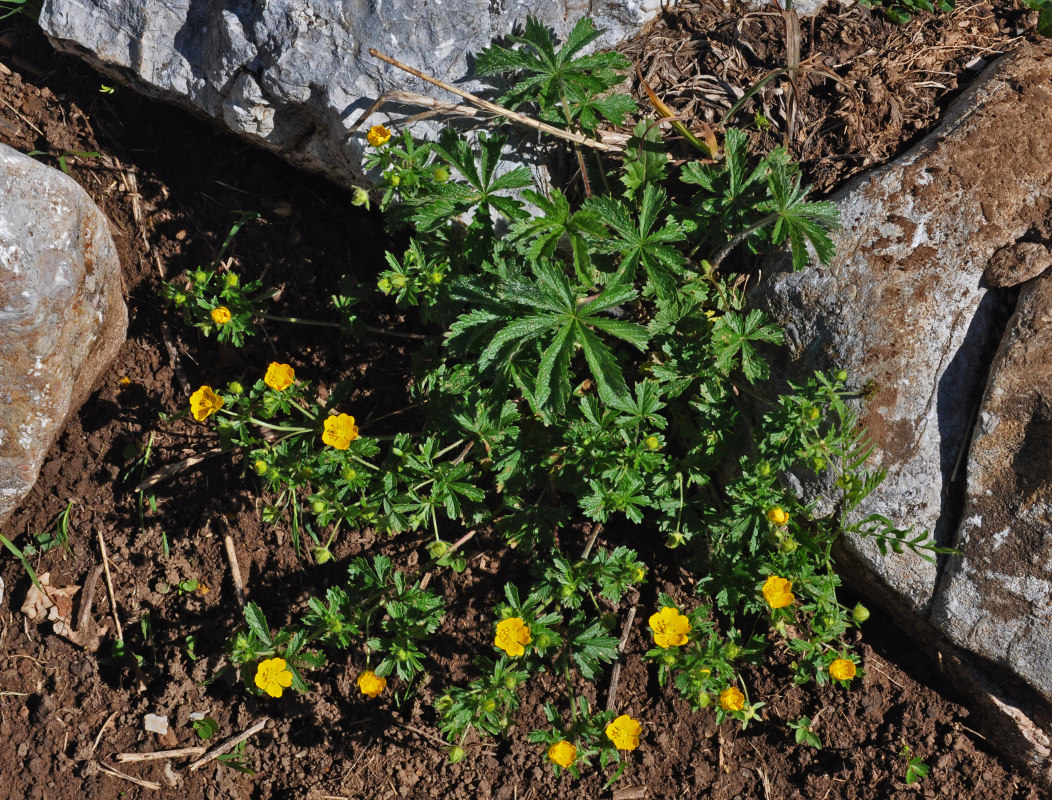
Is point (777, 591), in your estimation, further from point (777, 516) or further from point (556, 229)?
point (556, 229)

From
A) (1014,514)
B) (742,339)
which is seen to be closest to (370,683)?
(742,339)

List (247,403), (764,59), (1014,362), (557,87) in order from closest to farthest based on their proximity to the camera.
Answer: (1014,362) < (557,87) < (247,403) < (764,59)

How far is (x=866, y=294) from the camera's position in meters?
2.99

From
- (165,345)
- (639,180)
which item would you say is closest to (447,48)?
(639,180)

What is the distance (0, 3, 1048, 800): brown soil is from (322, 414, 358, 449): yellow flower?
0.55 m

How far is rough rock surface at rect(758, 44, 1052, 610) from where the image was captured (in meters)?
2.92

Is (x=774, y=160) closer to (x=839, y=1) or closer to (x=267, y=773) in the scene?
(x=839, y=1)

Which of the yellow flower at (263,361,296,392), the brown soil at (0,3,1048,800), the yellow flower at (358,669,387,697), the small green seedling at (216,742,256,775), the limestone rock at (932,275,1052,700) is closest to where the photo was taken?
the limestone rock at (932,275,1052,700)

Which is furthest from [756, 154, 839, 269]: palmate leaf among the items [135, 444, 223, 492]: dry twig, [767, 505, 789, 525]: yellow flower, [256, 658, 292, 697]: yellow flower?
[135, 444, 223, 492]: dry twig

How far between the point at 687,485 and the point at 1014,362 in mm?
1187

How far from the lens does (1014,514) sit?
279 cm

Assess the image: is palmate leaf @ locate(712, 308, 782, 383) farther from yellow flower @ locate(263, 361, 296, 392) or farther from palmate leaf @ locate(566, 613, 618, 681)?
yellow flower @ locate(263, 361, 296, 392)

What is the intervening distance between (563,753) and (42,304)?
103 inches

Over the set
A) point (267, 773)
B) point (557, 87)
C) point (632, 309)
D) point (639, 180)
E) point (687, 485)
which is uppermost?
point (557, 87)
